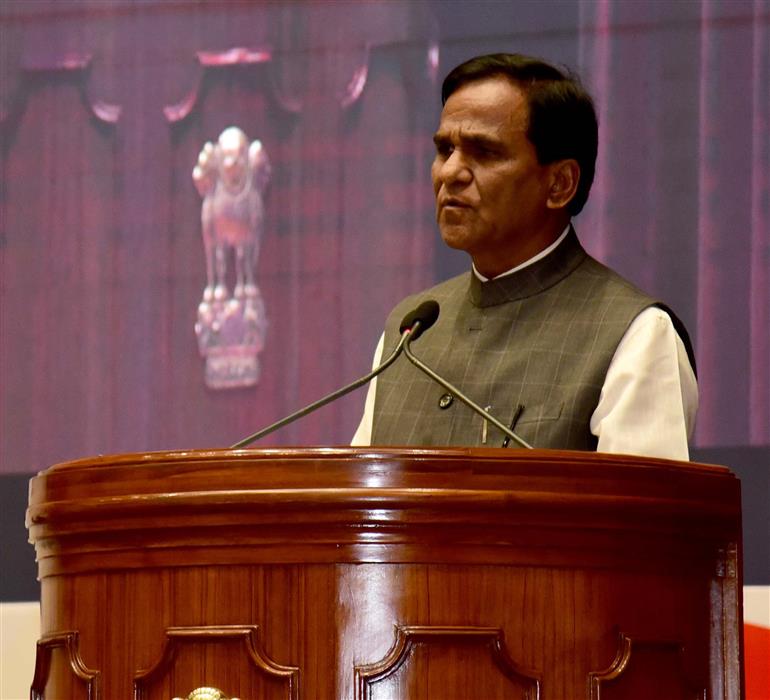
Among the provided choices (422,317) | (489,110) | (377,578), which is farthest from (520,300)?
(377,578)

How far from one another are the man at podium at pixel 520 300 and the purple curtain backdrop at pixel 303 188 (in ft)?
2.56

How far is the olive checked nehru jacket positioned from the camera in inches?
96.3

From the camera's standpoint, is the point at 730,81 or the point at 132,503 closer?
the point at 132,503

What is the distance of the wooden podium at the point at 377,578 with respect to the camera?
5.15 ft

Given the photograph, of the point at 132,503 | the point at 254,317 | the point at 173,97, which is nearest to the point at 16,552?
the point at 254,317

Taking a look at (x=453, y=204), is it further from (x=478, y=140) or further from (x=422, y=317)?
(x=422, y=317)

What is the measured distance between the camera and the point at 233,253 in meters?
3.88

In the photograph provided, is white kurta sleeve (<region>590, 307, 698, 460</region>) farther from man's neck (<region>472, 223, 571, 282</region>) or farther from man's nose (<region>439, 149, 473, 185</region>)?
man's nose (<region>439, 149, 473, 185</region>)

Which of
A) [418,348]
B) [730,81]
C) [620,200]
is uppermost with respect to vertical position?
[730,81]

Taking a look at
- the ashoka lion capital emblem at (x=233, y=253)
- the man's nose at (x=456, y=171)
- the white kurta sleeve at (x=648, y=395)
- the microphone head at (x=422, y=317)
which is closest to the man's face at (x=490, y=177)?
the man's nose at (x=456, y=171)

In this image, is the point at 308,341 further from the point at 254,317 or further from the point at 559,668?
the point at 559,668

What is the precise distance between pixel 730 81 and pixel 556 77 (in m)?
0.91

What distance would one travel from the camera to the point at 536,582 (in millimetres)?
1601

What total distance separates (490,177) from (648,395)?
0.51 meters
